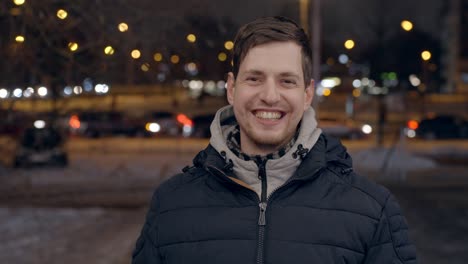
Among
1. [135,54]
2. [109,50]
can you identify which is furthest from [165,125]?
[109,50]

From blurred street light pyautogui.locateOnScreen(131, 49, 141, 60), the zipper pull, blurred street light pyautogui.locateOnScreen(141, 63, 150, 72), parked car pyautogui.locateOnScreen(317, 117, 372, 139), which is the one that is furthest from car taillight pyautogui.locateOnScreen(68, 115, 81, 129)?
the zipper pull

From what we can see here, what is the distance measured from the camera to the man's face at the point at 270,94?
2.66m

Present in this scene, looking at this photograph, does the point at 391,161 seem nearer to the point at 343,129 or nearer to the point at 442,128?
the point at 343,129

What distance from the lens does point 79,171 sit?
74.5 feet

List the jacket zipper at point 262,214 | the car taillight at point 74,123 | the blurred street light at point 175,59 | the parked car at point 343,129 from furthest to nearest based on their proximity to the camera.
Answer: the car taillight at point 74,123 < the parked car at point 343,129 < the blurred street light at point 175,59 < the jacket zipper at point 262,214

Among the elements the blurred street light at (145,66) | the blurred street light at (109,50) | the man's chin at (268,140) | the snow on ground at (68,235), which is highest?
the blurred street light at (109,50)

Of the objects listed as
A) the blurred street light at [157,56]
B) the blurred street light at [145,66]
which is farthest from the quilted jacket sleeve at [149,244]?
the blurred street light at [157,56]

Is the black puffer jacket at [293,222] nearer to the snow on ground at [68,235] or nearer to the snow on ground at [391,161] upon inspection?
the snow on ground at [68,235]

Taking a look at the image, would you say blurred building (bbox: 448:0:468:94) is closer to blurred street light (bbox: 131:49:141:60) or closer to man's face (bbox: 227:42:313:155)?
blurred street light (bbox: 131:49:141:60)

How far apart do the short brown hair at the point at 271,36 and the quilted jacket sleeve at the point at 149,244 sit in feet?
2.17

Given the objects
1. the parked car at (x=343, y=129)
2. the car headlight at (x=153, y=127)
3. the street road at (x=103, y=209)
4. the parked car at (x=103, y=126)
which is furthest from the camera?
the parked car at (x=103, y=126)

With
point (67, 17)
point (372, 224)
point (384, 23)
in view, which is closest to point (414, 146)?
point (384, 23)

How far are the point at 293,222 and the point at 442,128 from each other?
1451 inches

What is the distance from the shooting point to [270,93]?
8.71 feet
